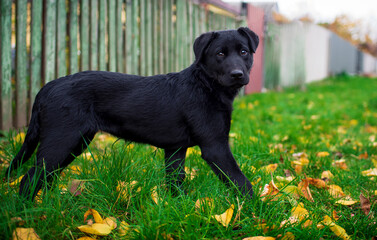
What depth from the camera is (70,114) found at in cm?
212

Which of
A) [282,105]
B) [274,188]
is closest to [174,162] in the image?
[274,188]

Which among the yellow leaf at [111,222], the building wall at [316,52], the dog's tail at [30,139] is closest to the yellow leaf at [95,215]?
the yellow leaf at [111,222]

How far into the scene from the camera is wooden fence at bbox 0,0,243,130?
3.52m

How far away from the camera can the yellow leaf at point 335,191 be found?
2396 millimetres

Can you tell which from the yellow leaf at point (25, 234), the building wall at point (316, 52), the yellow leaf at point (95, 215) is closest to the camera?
the yellow leaf at point (25, 234)

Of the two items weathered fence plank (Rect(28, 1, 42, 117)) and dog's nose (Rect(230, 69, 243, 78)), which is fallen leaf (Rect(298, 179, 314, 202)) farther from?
weathered fence plank (Rect(28, 1, 42, 117))

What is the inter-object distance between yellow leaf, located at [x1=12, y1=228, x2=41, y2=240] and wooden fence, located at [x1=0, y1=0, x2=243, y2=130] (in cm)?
224

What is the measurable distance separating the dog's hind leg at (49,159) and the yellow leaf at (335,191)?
173 centimetres

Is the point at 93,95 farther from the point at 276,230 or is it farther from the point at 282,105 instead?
the point at 282,105

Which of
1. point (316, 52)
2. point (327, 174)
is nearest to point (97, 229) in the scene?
point (327, 174)

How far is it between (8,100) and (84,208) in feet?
7.07

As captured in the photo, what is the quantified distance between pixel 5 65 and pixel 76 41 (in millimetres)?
870

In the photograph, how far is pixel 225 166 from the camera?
7.06ft

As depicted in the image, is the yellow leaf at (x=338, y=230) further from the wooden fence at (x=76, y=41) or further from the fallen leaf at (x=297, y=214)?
the wooden fence at (x=76, y=41)
